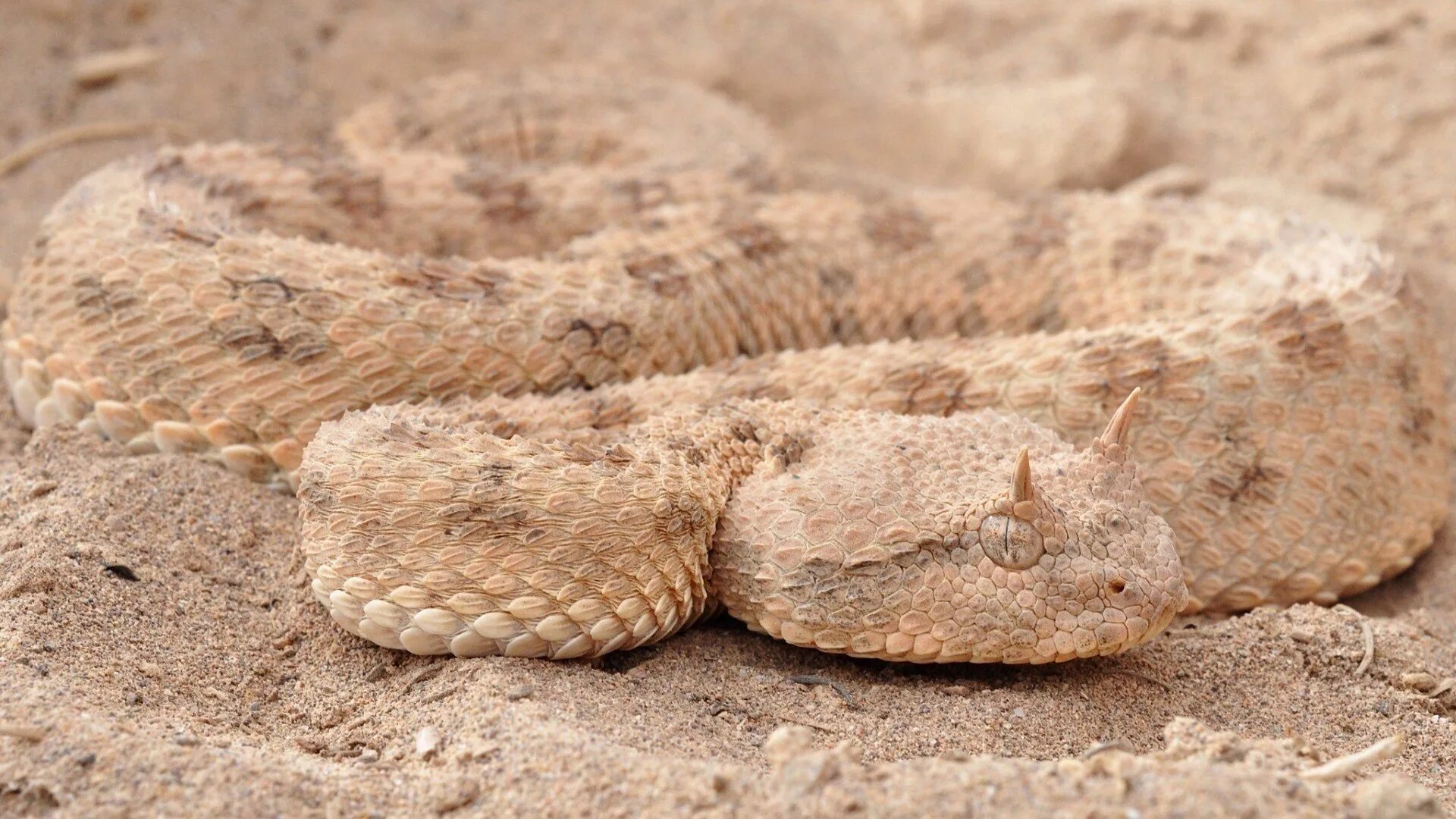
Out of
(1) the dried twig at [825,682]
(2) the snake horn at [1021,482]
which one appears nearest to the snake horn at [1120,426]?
(2) the snake horn at [1021,482]

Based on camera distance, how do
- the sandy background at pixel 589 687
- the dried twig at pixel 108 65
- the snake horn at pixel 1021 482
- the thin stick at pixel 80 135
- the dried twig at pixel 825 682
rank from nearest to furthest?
the sandy background at pixel 589 687
the snake horn at pixel 1021 482
the dried twig at pixel 825 682
the thin stick at pixel 80 135
the dried twig at pixel 108 65

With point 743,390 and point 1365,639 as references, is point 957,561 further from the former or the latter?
point 1365,639

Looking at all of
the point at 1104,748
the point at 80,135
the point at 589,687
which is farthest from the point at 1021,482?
the point at 80,135

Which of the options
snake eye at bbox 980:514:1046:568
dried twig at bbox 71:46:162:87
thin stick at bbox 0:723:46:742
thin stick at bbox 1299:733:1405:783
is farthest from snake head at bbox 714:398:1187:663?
dried twig at bbox 71:46:162:87

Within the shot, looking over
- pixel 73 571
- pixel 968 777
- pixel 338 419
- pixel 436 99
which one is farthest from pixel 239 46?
pixel 968 777

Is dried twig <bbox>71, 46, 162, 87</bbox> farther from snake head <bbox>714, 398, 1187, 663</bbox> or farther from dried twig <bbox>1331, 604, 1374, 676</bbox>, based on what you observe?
dried twig <bbox>1331, 604, 1374, 676</bbox>

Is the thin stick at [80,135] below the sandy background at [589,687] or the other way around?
the other way around

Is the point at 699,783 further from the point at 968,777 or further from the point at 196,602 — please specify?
the point at 196,602

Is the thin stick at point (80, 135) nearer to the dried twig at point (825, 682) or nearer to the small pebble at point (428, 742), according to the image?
the small pebble at point (428, 742)

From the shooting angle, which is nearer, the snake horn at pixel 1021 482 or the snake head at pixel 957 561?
the snake horn at pixel 1021 482
